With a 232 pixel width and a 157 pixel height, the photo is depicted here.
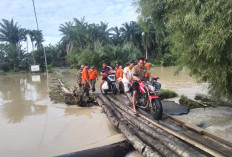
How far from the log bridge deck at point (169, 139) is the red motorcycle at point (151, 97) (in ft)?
0.79

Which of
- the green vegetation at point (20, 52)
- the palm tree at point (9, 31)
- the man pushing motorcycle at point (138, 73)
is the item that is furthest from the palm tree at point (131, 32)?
the man pushing motorcycle at point (138, 73)

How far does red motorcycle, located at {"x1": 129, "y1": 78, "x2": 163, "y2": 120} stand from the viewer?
190 inches

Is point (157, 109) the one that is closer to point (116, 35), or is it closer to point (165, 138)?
point (165, 138)

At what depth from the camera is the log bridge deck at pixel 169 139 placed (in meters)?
3.22

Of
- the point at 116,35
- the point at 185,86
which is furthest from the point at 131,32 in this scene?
the point at 185,86

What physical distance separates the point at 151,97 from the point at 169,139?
146 centimetres

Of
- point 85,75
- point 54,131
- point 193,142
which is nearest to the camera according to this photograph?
point 193,142

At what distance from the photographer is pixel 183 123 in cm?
449

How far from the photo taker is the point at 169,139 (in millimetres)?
3727

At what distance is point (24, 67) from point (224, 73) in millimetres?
50932

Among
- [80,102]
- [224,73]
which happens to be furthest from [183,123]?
[80,102]

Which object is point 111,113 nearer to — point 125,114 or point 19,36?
point 125,114

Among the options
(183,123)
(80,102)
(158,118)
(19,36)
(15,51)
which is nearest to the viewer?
(183,123)

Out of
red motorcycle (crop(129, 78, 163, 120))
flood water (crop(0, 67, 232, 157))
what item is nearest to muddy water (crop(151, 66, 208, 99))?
red motorcycle (crop(129, 78, 163, 120))
